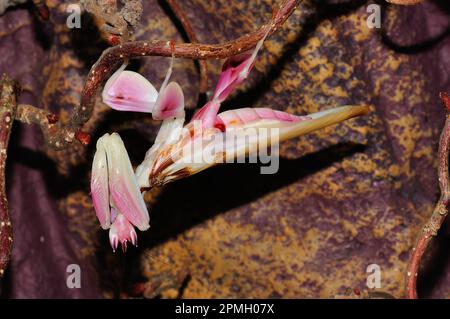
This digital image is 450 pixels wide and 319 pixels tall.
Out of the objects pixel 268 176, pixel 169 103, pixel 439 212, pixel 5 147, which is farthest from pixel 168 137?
pixel 439 212

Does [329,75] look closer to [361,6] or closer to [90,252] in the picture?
[361,6]

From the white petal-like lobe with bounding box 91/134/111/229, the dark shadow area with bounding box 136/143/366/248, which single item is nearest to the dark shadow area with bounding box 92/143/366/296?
the dark shadow area with bounding box 136/143/366/248

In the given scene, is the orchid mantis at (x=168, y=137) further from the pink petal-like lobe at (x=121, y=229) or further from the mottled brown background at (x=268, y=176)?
the mottled brown background at (x=268, y=176)

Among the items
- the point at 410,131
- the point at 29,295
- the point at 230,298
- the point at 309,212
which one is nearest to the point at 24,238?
the point at 29,295

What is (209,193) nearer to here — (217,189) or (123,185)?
(217,189)

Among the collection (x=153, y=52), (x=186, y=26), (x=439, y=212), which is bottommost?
(x=439, y=212)

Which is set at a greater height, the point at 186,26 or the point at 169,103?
the point at 186,26

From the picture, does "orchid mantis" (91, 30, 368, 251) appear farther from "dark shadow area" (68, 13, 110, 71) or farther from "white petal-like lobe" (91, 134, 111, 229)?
"dark shadow area" (68, 13, 110, 71)

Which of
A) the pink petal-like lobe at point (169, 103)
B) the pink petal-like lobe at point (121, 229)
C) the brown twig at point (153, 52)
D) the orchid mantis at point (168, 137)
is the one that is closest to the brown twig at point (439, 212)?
the orchid mantis at point (168, 137)
